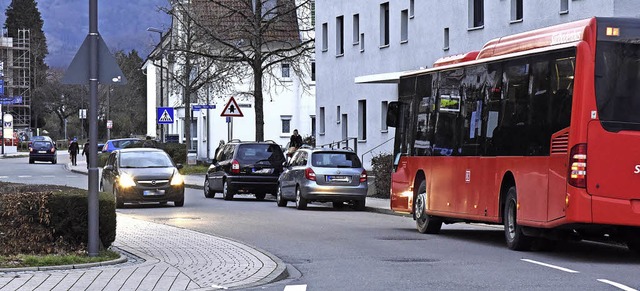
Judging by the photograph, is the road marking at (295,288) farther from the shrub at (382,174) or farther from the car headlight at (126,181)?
the shrub at (382,174)

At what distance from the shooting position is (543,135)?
16.9 m

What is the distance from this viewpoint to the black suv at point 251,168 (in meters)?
36.8

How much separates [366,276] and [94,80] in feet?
13.4

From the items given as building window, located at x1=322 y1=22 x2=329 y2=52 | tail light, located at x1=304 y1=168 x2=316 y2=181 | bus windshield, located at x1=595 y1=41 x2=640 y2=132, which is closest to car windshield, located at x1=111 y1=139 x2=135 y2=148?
building window, located at x1=322 y1=22 x2=329 y2=52

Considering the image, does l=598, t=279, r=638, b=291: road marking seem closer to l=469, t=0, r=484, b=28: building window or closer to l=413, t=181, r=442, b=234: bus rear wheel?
l=413, t=181, r=442, b=234: bus rear wheel

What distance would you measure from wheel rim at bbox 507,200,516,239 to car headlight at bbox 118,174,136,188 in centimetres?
1528

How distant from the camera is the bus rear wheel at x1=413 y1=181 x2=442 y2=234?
22.1 m

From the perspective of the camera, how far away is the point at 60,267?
46.7 ft

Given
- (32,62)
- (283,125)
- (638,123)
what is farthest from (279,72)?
(32,62)

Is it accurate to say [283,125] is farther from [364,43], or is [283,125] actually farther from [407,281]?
[407,281]

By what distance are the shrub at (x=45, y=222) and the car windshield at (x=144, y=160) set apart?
1642 cm

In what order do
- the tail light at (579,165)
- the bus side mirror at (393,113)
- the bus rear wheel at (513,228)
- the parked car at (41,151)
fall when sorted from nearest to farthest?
the tail light at (579,165)
the bus rear wheel at (513,228)
the bus side mirror at (393,113)
the parked car at (41,151)

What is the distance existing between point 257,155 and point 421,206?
591 inches

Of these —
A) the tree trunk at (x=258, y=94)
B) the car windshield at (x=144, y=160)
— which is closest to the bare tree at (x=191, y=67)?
the tree trunk at (x=258, y=94)
